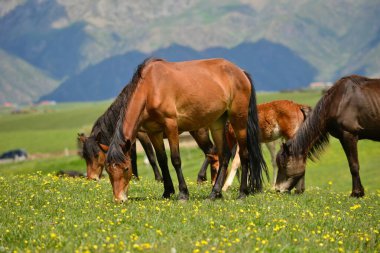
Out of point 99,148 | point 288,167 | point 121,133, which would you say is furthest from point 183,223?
point 99,148

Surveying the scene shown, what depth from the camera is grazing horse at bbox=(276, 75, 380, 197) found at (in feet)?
46.6

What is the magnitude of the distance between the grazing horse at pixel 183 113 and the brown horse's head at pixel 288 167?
0.90 meters

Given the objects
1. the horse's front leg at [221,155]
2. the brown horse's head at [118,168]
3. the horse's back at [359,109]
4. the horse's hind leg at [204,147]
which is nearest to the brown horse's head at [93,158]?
the horse's hind leg at [204,147]

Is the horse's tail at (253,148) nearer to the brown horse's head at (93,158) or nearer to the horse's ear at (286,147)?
the horse's ear at (286,147)

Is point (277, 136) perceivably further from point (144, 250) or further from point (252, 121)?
point (144, 250)

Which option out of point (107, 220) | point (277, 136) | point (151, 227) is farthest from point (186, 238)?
point (277, 136)

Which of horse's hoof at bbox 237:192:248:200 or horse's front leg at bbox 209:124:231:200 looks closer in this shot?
horse's front leg at bbox 209:124:231:200

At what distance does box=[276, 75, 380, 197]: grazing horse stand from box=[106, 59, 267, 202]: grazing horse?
3.41 ft

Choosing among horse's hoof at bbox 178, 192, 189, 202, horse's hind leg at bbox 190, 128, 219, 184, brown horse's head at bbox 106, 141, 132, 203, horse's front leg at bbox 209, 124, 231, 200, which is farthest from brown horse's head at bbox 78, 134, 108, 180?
brown horse's head at bbox 106, 141, 132, 203

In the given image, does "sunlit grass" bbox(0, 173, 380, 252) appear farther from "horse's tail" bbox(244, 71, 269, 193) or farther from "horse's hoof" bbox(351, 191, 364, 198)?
"horse's tail" bbox(244, 71, 269, 193)

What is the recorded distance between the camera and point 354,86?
1445cm

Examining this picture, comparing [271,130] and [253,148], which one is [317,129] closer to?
[253,148]

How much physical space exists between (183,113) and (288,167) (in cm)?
362

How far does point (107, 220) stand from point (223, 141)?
4.50 metres
